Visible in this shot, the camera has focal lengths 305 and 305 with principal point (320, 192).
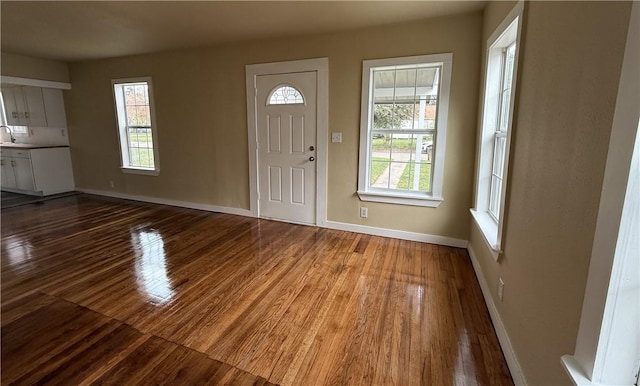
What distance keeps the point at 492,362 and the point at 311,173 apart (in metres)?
2.77

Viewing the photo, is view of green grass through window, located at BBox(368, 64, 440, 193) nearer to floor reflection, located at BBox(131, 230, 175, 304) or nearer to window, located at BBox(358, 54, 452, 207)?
window, located at BBox(358, 54, 452, 207)

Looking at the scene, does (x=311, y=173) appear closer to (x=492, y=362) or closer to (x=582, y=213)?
(x=492, y=362)

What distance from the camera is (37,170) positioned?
5.41m

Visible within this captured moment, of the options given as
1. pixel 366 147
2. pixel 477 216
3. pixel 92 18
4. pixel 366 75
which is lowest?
pixel 477 216

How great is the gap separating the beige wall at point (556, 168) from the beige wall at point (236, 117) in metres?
1.45

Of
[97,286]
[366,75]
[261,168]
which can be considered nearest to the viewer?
[97,286]

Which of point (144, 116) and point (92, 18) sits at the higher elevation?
point (92, 18)

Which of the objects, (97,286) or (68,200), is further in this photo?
(68,200)

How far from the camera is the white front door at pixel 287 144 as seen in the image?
12.6 feet

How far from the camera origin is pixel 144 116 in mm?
5102

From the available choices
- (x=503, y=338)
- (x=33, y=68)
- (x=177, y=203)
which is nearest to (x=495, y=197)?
(x=503, y=338)

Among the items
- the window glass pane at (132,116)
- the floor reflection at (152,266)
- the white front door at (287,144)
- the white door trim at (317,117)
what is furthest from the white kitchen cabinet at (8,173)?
the white front door at (287,144)

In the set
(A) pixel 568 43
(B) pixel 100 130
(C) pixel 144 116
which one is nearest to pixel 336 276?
(A) pixel 568 43

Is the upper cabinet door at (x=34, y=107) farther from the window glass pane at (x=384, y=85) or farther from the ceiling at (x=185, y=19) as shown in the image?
the window glass pane at (x=384, y=85)
